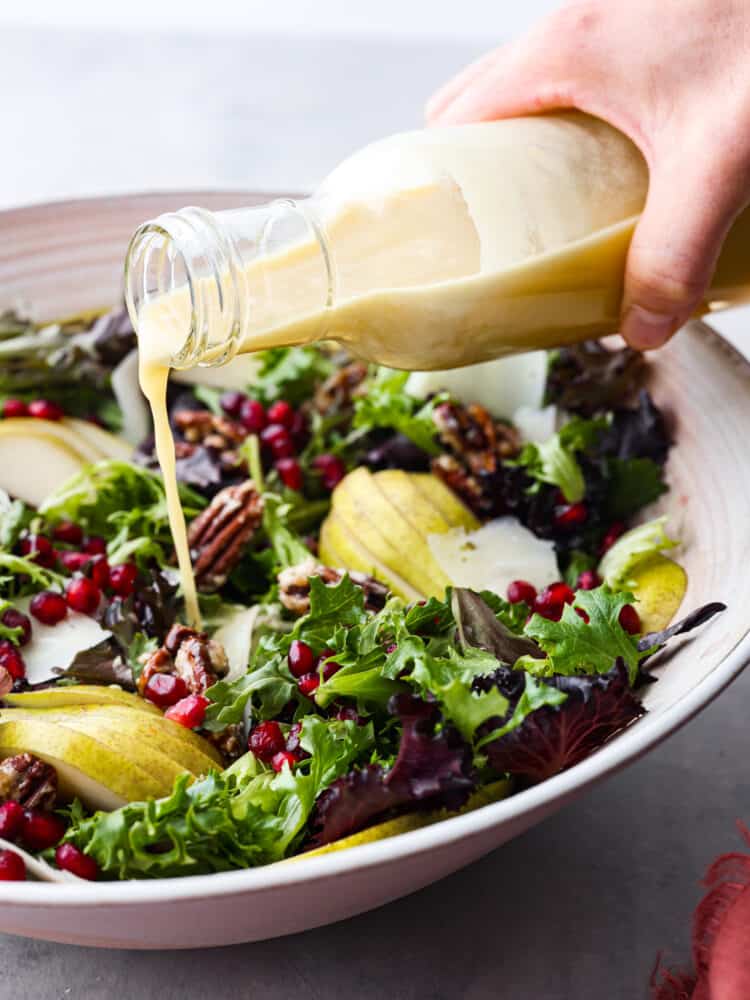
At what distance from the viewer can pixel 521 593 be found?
1.99 m

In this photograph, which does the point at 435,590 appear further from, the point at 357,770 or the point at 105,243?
the point at 105,243

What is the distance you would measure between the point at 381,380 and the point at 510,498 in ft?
1.23

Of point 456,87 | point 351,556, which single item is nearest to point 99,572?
point 351,556

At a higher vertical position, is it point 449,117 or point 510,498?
point 449,117

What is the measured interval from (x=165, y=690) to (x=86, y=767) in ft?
0.77

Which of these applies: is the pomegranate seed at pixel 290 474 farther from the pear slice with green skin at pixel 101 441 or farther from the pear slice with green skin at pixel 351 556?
the pear slice with green skin at pixel 101 441

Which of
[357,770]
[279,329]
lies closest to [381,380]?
[279,329]

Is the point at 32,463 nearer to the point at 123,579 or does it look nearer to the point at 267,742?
the point at 123,579

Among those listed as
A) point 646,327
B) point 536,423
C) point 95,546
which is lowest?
point 95,546

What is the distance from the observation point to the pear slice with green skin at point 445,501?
219 cm

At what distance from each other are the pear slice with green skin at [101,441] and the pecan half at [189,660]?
0.64 metres

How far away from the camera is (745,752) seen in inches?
80.4

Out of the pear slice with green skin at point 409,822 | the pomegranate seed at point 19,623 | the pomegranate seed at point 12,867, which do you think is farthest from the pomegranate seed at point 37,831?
the pomegranate seed at point 19,623

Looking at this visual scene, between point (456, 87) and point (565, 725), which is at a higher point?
point (456, 87)
